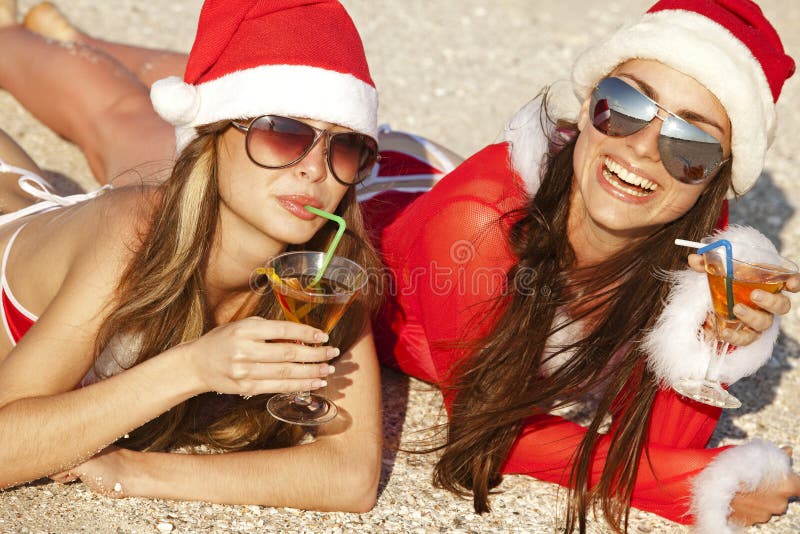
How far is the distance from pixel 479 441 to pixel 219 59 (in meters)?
1.85

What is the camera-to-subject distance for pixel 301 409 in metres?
3.93

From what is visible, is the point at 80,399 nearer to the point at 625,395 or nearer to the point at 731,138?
the point at 625,395

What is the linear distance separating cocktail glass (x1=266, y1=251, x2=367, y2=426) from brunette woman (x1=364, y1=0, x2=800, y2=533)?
0.70 metres

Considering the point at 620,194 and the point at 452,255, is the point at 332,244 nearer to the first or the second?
the point at 452,255

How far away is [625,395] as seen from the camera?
Answer: 14.3 ft

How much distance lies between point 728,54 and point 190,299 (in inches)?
88.1

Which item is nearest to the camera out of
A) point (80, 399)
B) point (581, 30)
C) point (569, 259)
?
point (80, 399)

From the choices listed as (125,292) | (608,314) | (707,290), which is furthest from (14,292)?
(707,290)

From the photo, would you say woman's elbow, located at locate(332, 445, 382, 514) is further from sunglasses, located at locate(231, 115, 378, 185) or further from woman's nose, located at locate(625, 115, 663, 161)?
woman's nose, located at locate(625, 115, 663, 161)

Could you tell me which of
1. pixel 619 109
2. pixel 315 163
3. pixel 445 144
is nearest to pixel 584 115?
pixel 619 109

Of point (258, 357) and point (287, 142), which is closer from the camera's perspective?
point (258, 357)

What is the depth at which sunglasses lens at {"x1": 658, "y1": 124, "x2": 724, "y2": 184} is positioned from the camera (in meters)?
3.92

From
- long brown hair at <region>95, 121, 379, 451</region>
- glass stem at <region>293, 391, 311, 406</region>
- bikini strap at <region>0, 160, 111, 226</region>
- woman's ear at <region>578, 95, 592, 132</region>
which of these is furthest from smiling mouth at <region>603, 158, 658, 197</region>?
bikini strap at <region>0, 160, 111, 226</region>

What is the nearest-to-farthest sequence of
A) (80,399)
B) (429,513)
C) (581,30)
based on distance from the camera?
(80,399) < (429,513) < (581,30)
